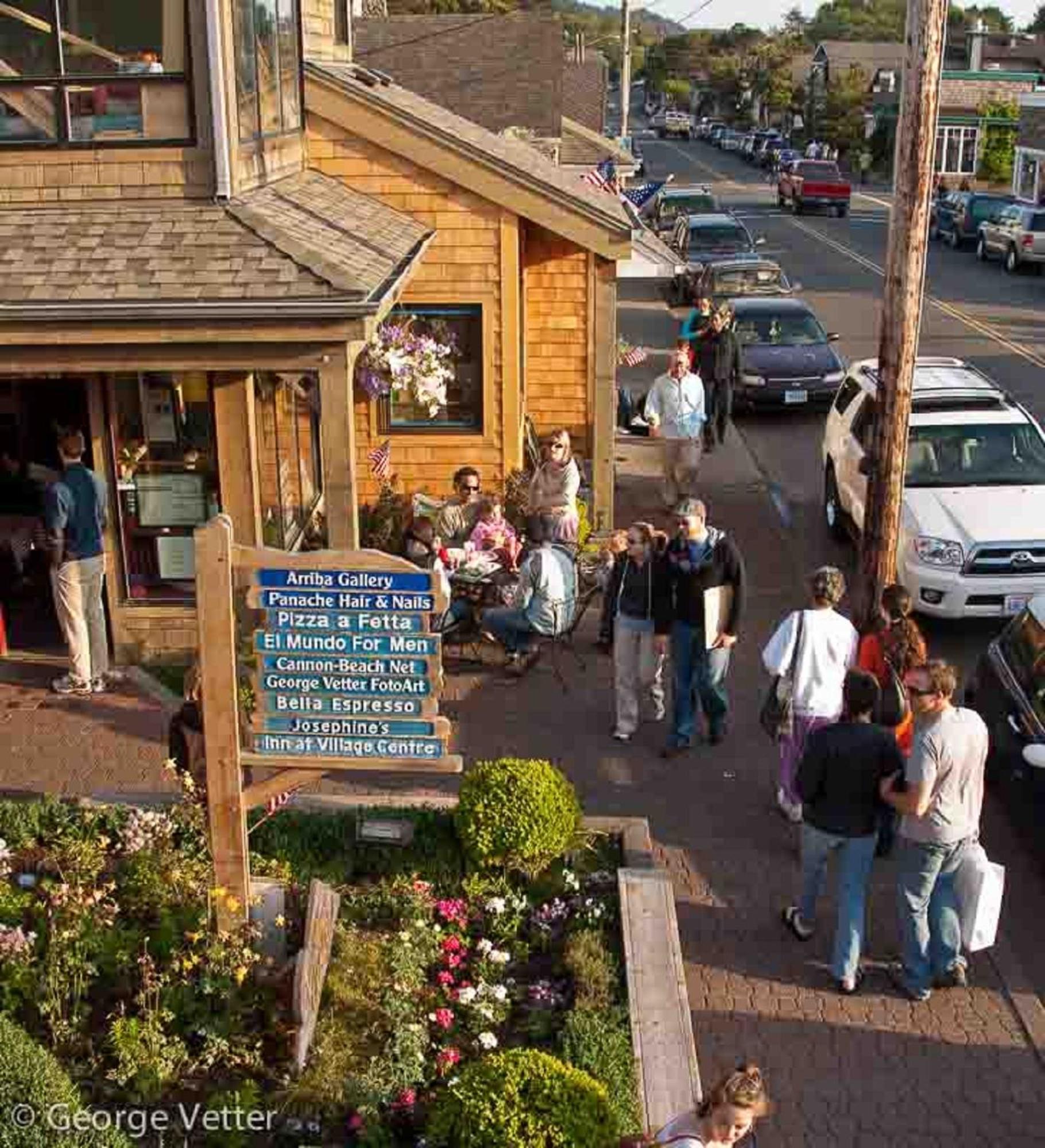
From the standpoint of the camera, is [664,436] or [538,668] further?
[664,436]

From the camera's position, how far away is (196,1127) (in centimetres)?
614

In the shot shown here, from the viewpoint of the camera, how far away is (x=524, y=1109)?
541 centimetres

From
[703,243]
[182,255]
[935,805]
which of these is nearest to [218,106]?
[182,255]

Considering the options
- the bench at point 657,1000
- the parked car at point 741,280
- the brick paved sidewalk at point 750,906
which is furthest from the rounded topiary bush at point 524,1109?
the parked car at point 741,280

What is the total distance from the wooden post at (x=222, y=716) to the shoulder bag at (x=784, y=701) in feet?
11.2

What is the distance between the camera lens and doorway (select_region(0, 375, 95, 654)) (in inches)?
502

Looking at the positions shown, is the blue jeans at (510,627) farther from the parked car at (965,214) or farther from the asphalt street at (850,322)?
the parked car at (965,214)

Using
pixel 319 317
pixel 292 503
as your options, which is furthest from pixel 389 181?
pixel 319 317

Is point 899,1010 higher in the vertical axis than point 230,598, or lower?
lower

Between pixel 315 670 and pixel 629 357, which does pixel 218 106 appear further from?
pixel 629 357

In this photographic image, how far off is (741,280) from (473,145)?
15505 millimetres

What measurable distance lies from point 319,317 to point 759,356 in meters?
12.9

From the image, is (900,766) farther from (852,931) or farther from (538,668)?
(538,668)

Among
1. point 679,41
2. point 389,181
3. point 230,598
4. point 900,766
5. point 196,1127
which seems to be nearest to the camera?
point 196,1127
